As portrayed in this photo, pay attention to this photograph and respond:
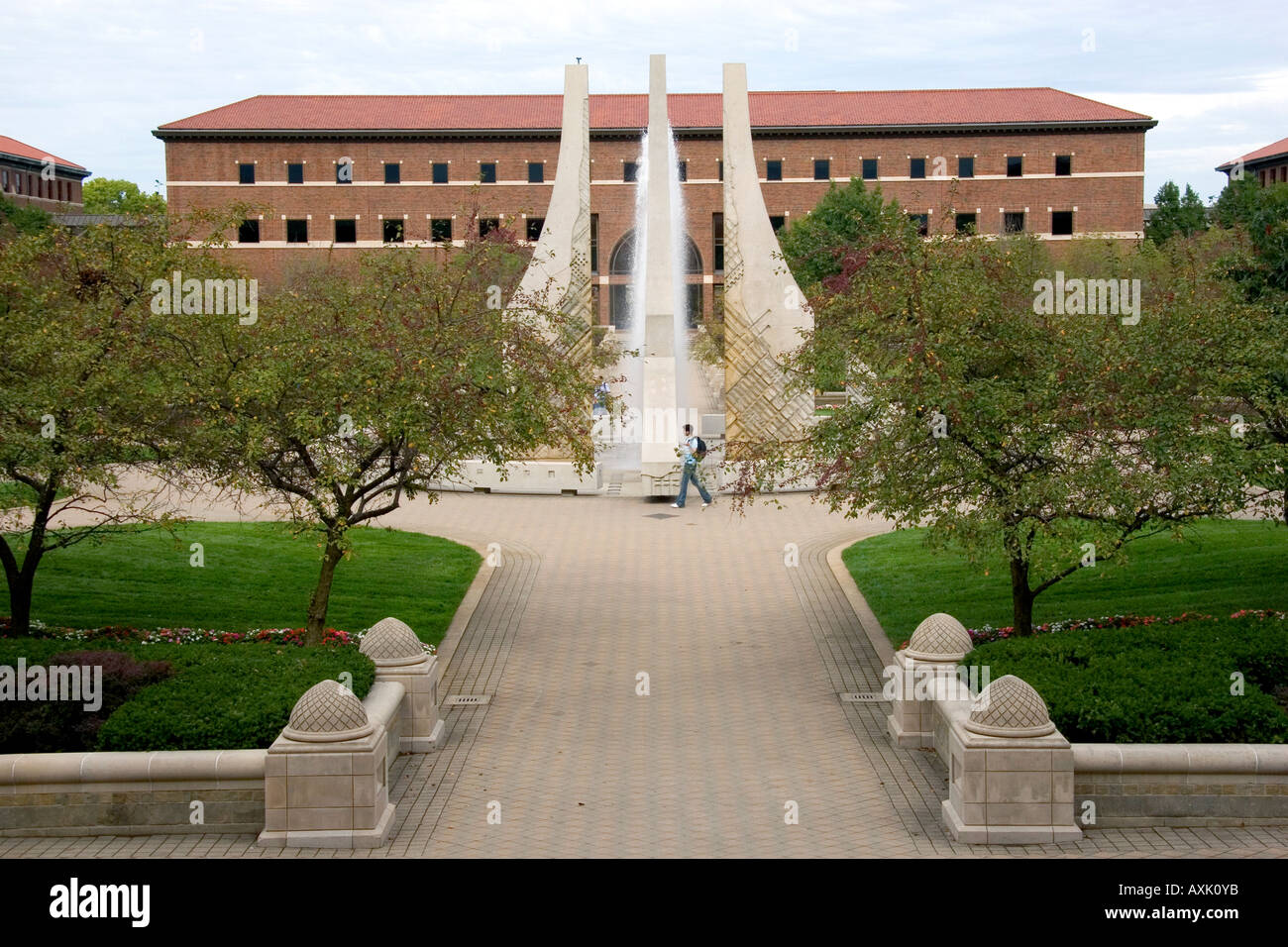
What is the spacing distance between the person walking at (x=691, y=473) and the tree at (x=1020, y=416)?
1171 cm

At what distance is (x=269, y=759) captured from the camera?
961 centimetres

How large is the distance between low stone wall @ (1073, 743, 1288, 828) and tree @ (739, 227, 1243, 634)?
318 cm

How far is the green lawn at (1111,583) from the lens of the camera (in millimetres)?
16594

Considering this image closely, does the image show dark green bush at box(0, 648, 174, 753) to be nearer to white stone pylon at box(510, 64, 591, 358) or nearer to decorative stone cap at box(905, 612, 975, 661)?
decorative stone cap at box(905, 612, 975, 661)

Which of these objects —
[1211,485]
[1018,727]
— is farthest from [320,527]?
[1211,485]

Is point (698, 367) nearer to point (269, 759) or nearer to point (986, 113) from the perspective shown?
point (986, 113)

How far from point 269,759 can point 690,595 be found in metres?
9.63

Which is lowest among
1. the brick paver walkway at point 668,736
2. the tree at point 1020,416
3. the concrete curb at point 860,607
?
the brick paver walkway at point 668,736

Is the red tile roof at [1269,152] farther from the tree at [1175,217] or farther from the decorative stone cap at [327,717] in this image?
the decorative stone cap at [327,717]

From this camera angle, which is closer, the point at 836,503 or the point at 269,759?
the point at 269,759

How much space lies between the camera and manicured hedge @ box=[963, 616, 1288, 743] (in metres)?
10.5

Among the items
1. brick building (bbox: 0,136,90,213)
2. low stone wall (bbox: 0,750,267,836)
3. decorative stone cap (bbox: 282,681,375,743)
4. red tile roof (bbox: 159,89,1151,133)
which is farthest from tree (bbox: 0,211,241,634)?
brick building (bbox: 0,136,90,213)

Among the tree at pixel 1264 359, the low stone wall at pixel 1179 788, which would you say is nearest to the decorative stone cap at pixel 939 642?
the low stone wall at pixel 1179 788

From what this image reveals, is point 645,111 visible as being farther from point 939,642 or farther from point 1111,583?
point 939,642
